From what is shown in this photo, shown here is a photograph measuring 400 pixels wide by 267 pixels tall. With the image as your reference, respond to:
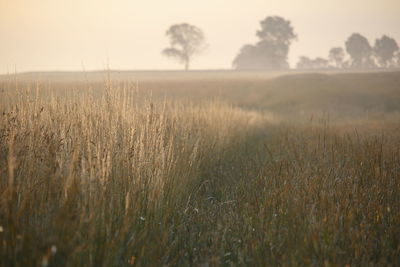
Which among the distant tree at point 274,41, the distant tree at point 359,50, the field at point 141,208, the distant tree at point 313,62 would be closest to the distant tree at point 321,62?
the distant tree at point 313,62

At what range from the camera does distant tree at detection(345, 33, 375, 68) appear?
62312 mm

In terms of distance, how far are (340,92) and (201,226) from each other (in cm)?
1861

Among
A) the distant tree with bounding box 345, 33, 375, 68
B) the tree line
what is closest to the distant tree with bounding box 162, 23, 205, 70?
the tree line

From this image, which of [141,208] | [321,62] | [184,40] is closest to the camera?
[141,208]

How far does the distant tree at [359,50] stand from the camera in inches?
2453

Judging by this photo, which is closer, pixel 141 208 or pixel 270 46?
pixel 141 208

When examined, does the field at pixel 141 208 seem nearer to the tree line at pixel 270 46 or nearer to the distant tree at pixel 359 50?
the tree line at pixel 270 46

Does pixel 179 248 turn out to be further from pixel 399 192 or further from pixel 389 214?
pixel 399 192

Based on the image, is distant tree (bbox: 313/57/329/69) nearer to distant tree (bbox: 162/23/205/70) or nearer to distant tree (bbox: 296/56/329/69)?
distant tree (bbox: 296/56/329/69)

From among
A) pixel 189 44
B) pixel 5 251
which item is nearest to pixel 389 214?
pixel 5 251

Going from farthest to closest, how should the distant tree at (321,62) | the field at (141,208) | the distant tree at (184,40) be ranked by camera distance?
1. the distant tree at (321,62)
2. the distant tree at (184,40)
3. the field at (141,208)

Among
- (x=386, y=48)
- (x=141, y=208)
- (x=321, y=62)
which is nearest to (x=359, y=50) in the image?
(x=386, y=48)

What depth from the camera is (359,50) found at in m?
62.3

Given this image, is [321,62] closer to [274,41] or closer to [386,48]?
[386,48]
